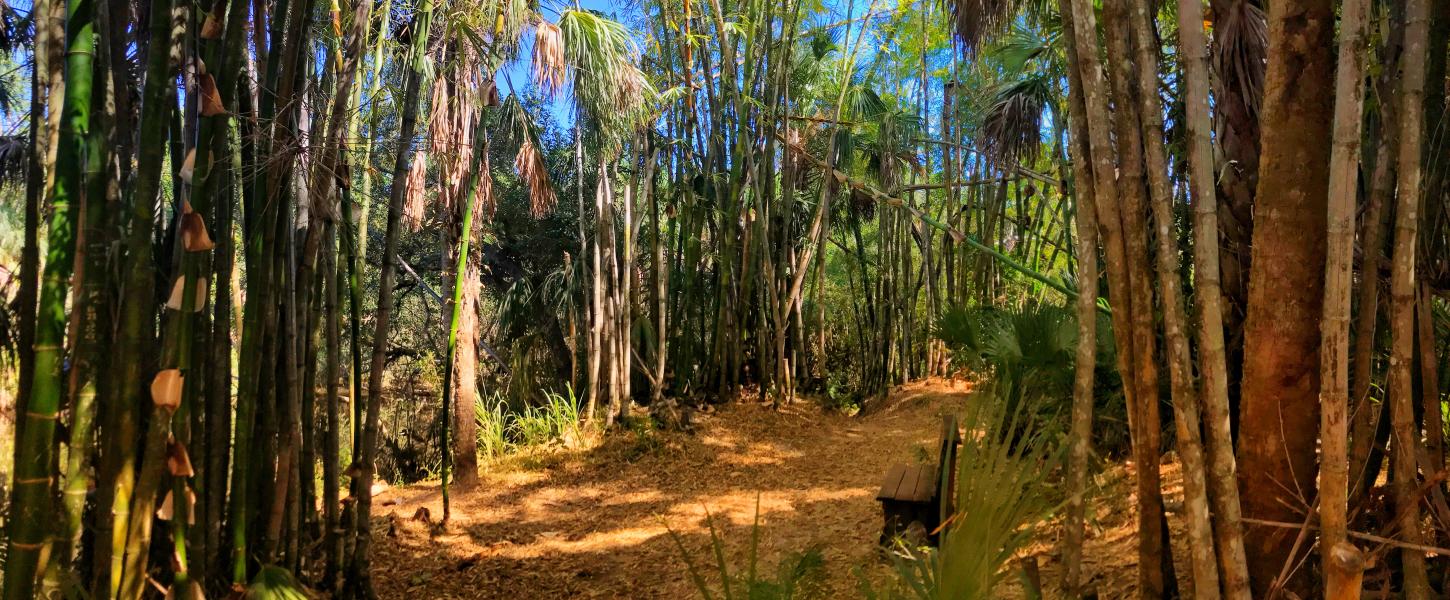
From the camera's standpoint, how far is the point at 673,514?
561 centimetres

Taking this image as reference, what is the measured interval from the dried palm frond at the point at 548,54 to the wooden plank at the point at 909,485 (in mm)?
3391

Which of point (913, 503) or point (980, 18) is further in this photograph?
point (980, 18)

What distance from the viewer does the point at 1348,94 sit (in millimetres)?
1635

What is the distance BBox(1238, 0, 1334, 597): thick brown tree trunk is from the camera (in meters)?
1.94

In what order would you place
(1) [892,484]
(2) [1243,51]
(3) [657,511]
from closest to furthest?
(2) [1243,51] → (1) [892,484] → (3) [657,511]

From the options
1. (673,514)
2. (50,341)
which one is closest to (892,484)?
(673,514)

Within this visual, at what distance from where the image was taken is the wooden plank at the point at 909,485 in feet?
12.7

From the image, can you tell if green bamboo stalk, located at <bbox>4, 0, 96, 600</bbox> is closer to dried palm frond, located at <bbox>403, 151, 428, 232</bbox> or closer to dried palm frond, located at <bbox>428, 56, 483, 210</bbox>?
dried palm frond, located at <bbox>428, 56, 483, 210</bbox>

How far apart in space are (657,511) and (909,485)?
87.9 inches

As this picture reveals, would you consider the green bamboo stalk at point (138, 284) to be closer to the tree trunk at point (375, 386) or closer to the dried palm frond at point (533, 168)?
the tree trunk at point (375, 386)

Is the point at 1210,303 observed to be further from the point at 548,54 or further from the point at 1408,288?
the point at 548,54

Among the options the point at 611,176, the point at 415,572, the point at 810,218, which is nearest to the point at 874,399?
the point at 810,218

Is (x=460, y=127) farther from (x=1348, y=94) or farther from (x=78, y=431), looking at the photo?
(x=1348, y=94)

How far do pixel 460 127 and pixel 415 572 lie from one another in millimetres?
3185
